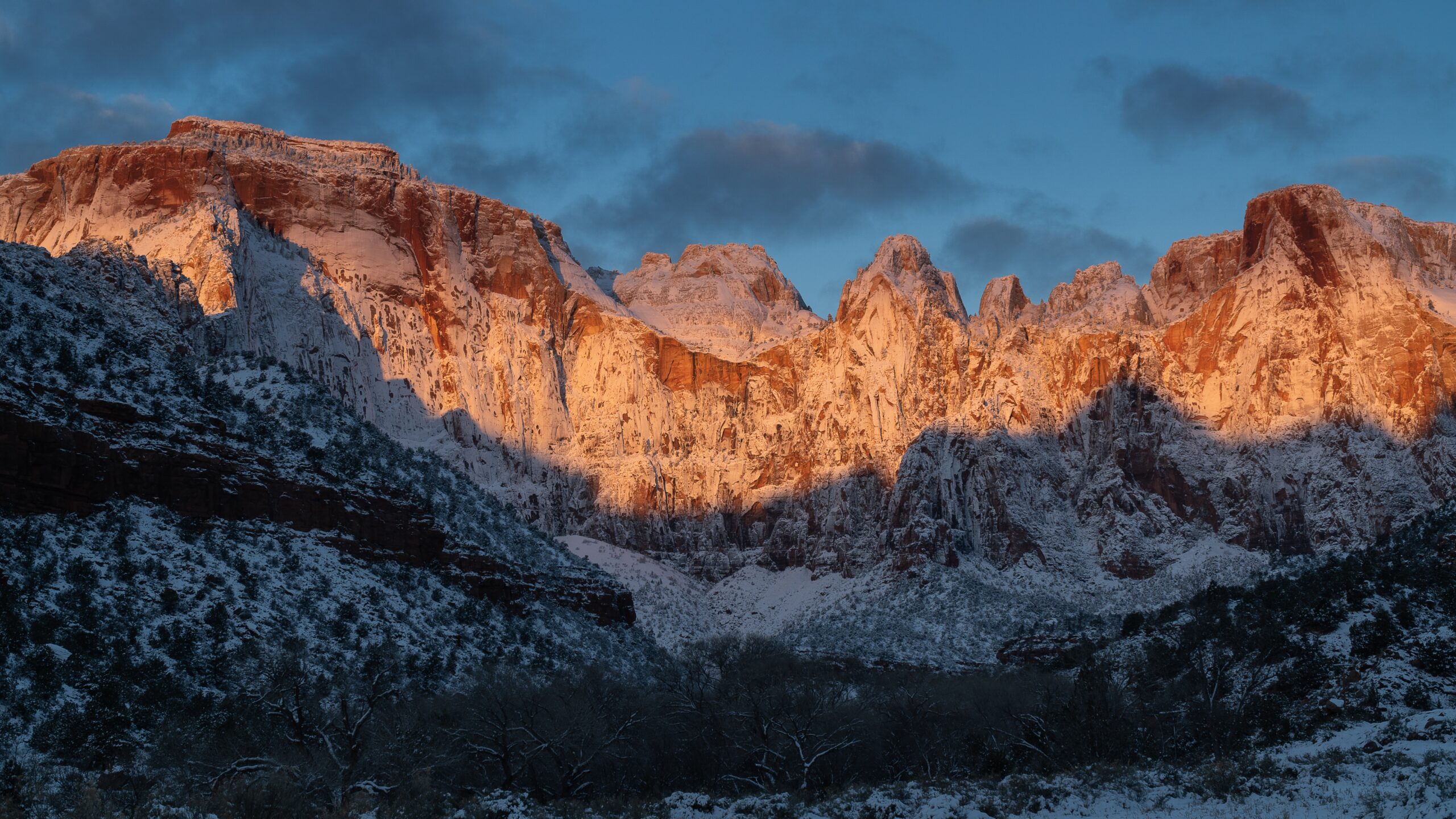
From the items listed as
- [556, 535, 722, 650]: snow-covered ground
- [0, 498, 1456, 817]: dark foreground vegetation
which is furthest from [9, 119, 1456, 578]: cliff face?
[0, 498, 1456, 817]: dark foreground vegetation

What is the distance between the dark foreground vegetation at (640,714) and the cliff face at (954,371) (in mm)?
80388

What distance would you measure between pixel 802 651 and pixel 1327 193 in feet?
327

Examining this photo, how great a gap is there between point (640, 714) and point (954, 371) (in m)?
124

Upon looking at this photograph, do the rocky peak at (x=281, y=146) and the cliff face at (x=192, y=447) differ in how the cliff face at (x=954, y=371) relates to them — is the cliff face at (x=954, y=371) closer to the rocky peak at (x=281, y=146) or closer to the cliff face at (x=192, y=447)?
the rocky peak at (x=281, y=146)

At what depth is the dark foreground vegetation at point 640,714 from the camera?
5131cm

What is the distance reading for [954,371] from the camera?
191 metres

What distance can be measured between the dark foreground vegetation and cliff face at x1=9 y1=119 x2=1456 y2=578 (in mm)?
80388

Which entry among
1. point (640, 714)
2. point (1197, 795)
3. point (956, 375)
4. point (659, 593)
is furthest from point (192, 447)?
point (956, 375)

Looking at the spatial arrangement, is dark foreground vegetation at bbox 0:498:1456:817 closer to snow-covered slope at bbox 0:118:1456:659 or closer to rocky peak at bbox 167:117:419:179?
snow-covered slope at bbox 0:118:1456:659

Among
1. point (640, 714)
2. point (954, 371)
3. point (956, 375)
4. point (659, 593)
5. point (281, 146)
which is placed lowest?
point (640, 714)

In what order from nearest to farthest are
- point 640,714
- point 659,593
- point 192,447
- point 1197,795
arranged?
point 1197,795
point 640,714
point 192,447
point 659,593

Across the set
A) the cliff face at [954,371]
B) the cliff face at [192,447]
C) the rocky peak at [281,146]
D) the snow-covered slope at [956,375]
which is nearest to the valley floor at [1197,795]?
the cliff face at [192,447]

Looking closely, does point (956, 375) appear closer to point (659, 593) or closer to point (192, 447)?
point (659, 593)

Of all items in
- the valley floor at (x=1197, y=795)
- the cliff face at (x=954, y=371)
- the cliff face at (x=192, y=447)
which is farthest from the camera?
the cliff face at (x=954, y=371)
